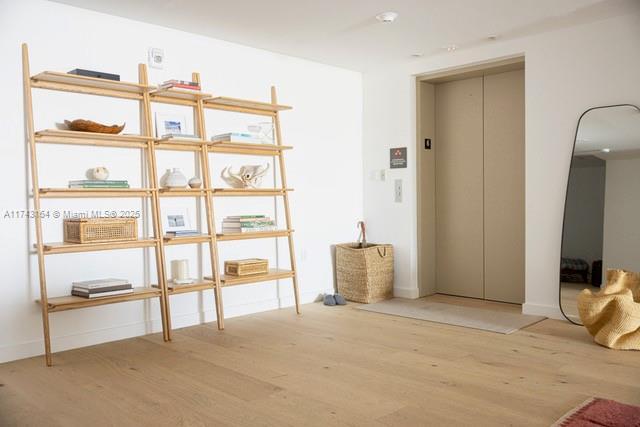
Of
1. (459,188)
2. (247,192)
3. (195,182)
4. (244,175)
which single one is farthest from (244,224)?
(459,188)

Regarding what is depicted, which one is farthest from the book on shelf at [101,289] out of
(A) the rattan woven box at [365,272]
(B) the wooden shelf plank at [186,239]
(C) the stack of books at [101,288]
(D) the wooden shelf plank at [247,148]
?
(A) the rattan woven box at [365,272]

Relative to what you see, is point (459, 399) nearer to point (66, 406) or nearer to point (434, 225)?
point (66, 406)

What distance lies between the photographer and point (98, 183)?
3.78 metres

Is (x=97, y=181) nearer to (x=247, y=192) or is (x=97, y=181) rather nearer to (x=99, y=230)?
(x=99, y=230)

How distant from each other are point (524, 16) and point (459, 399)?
2.80 metres

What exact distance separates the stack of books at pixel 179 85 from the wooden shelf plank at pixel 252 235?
3.70 feet

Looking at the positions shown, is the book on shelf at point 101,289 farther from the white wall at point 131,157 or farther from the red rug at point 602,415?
the red rug at point 602,415

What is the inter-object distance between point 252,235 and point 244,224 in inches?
4.2

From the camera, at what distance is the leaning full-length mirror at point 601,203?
13.5 feet

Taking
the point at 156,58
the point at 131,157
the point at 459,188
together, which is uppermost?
the point at 156,58

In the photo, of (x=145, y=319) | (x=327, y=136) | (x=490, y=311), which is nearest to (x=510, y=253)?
(x=490, y=311)

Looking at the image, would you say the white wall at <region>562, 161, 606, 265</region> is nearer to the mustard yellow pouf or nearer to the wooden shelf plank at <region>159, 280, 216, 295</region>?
the mustard yellow pouf

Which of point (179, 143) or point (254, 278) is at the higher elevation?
point (179, 143)

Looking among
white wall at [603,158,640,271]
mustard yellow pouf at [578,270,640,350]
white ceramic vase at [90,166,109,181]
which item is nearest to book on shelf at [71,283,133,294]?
white ceramic vase at [90,166,109,181]
